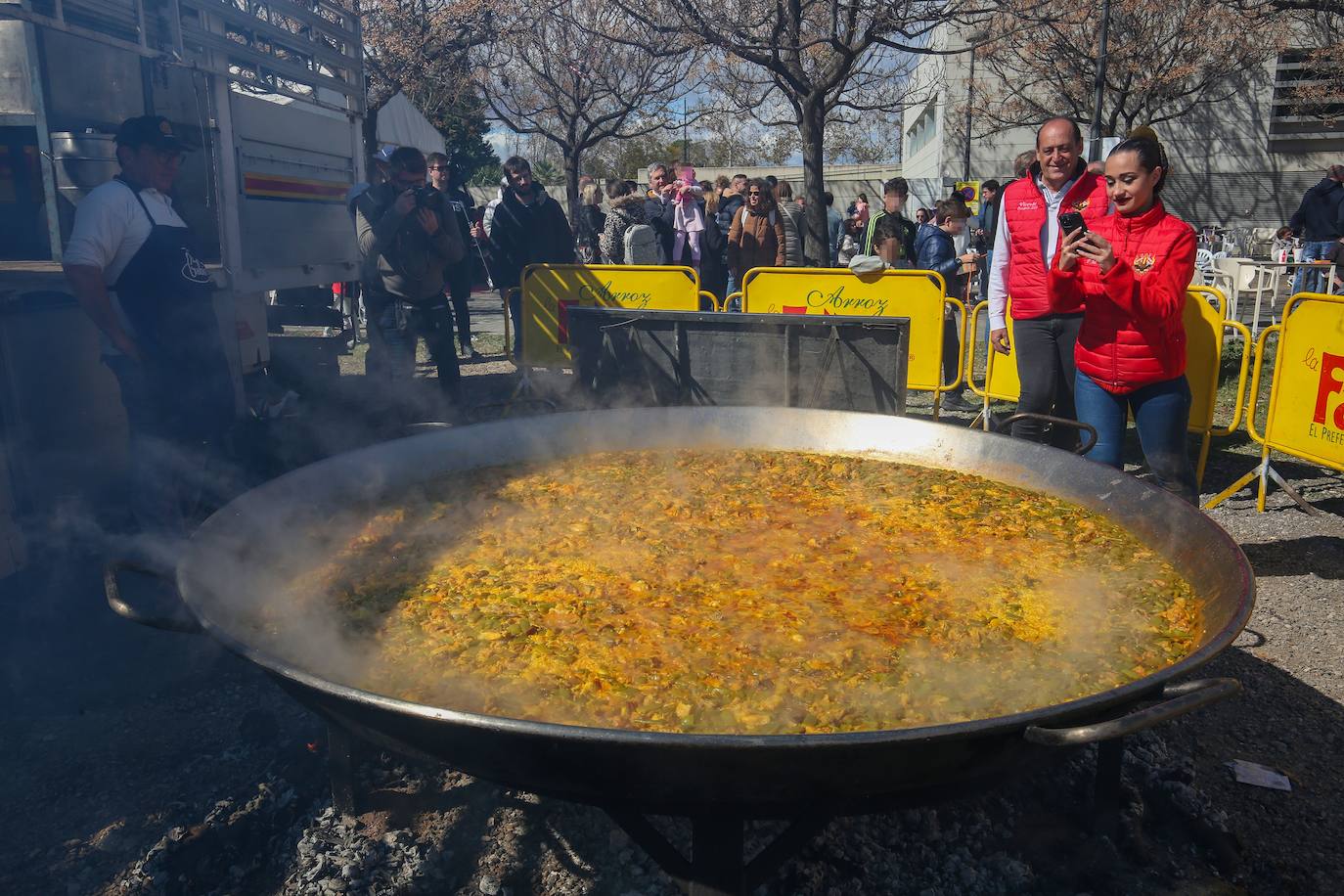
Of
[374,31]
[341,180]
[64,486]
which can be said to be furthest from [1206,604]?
[374,31]

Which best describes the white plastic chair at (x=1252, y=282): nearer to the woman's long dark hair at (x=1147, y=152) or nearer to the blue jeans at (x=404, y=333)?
the woman's long dark hair at (x=1147, y=152)

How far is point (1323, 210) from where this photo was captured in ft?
50.3

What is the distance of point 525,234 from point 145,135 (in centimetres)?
567

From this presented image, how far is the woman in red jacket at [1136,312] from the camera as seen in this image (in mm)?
3928

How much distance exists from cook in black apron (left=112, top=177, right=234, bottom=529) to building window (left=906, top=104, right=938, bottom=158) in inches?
1571

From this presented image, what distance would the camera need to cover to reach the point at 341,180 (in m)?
9.72

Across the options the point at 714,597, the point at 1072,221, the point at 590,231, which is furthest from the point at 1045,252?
the point at 590,231

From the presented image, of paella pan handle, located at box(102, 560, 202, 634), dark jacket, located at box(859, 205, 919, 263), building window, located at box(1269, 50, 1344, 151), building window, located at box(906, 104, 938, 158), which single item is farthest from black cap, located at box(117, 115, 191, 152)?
building window, located at box(906, 104, 938, 158)

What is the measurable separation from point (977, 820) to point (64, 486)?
18.3 feet

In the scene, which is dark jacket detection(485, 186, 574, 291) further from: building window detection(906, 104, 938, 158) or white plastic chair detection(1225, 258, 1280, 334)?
building window detection(906, 104, 938, 158)

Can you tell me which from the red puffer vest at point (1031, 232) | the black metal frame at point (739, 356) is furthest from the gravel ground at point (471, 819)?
the black metal frame at point (739, 356)

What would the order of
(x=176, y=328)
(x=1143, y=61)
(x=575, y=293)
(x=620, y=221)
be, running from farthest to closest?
(x=1143, y=61) < (x=620, y=221) < (x=575, y=293) < (x=176, y=328)

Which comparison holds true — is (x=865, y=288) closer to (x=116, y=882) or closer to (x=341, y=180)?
(x=341, y=180)

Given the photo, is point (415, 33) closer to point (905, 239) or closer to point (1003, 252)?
point (905, 239)
